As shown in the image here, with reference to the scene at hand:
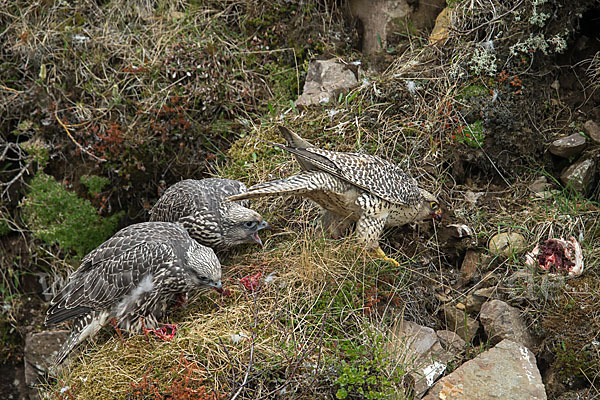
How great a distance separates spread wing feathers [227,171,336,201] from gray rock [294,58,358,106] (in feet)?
5.18

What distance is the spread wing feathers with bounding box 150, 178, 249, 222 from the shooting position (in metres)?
5.10

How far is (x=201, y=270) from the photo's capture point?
4555 millimetres

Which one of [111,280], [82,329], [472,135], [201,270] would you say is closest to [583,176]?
[472,135]

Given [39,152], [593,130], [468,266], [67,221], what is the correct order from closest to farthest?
[468,266] → [593,130] → [67,221] → [39,152]

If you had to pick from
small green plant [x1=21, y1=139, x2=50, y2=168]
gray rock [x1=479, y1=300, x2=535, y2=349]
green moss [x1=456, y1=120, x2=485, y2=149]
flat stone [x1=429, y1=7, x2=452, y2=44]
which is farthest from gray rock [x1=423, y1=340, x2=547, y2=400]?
small green plant [x1=21, y1=139, x2=50, y2=168]

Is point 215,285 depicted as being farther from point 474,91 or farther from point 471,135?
point 474,91

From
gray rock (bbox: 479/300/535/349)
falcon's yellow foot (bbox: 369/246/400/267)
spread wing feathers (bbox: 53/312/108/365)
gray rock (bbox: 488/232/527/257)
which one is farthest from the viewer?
gray rock (bbox: 488/232/527/257)

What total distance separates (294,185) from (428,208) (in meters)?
1.20

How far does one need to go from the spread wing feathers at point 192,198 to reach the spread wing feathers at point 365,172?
2.40ft

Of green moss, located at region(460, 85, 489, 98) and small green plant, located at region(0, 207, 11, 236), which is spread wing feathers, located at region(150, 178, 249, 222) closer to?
small green plant, located at region(0, 207, 11, 236)

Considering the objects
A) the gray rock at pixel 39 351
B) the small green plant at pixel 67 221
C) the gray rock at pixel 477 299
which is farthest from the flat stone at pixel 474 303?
the gray rock at pixel 39 351

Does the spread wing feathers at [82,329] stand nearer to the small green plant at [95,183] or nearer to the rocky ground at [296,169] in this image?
the rocky ground at [296,169]

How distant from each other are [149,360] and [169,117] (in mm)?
2707

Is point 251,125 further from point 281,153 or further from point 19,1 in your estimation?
point 19,1
